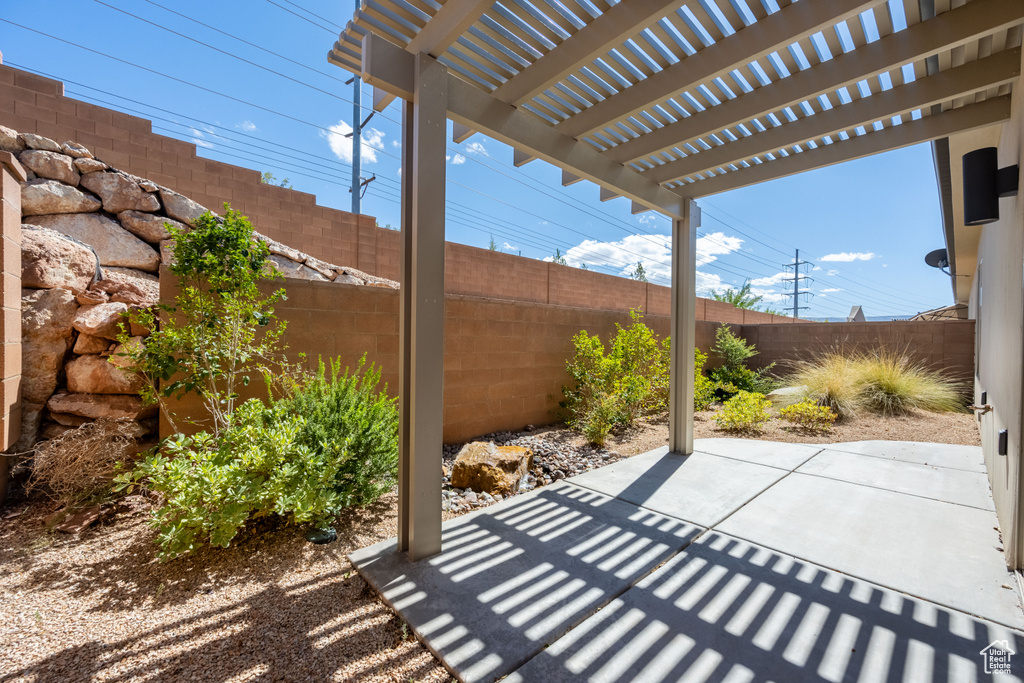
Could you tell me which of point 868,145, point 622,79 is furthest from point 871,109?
point 622,79

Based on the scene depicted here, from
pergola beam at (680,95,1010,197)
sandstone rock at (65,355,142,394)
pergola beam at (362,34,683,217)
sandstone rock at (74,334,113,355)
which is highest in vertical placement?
pergola beam at (680,95,1010,197)

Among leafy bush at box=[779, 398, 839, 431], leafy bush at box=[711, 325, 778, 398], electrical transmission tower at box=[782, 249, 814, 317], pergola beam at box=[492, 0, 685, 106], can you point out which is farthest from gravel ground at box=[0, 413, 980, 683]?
electrical transmission tower at box=[782, 249, 814, 317]

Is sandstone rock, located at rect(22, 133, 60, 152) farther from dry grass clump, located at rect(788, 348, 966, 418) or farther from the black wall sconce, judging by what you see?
dry grass clump, located at rect(788, 348, 966, 418)

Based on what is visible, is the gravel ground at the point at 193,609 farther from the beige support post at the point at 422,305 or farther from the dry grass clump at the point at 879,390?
the dry grass clump at the point at 879,390

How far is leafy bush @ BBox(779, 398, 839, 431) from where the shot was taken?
5559 millimetres

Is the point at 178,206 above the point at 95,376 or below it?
above

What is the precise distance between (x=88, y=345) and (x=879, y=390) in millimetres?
9613

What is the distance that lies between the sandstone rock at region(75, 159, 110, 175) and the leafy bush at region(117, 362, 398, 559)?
3.13 m

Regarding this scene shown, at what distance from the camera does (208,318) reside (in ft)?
9.51

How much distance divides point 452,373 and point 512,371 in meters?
0.88

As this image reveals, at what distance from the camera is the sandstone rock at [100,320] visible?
10.7 ft

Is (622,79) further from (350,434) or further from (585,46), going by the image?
(350,434)

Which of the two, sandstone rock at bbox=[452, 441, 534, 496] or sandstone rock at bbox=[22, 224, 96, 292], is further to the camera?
sandstone rock at bbox=[452, 441, 534, 496]

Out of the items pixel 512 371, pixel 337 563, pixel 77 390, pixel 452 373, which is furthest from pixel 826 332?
pixel 77 390
